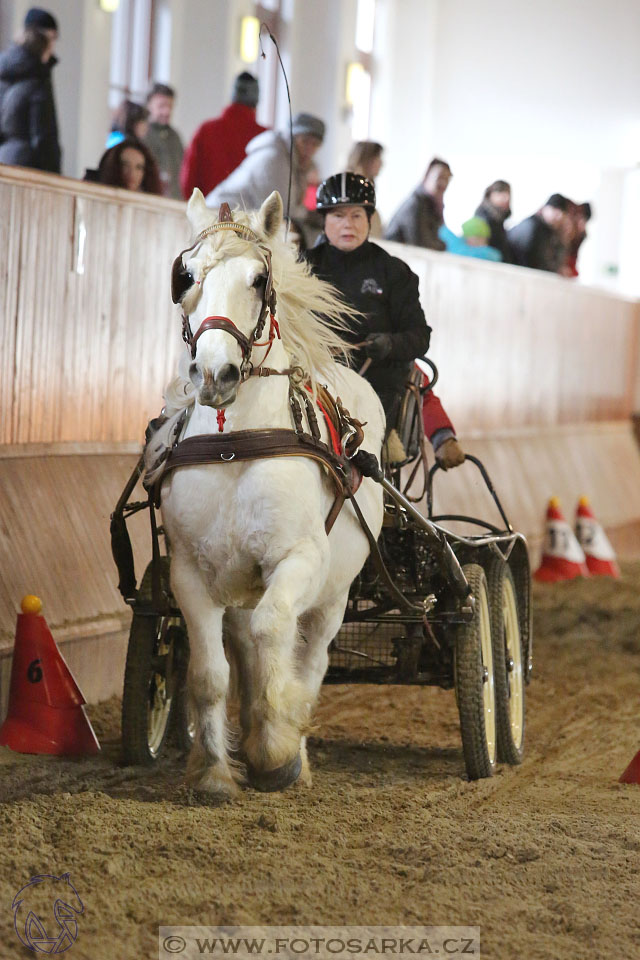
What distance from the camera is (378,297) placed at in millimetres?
5984

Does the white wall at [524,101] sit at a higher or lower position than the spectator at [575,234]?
higher

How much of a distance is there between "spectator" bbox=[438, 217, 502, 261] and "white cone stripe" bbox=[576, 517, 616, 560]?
8.65 ft

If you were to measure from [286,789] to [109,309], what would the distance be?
3170 millimetres

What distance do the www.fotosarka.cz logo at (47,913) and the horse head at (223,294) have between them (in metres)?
1.43

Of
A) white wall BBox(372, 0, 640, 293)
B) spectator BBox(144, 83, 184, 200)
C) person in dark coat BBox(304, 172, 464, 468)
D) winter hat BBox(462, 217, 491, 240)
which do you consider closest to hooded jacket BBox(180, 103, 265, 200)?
spectator BBox(144, 83, 184, 200)

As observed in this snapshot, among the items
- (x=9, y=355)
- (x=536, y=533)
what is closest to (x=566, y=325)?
(x=536, y=533)

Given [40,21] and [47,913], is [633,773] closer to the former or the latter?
[47,913]

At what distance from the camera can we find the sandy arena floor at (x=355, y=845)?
3551 millimetres

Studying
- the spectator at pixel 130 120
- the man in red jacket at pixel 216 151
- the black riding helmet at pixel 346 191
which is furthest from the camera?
the man in red jacket at pixel 216 151

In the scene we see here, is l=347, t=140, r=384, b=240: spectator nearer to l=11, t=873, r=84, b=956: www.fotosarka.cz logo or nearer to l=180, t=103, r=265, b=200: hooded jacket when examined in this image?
l=180, t=103, r=265, b=200: hooded jacket

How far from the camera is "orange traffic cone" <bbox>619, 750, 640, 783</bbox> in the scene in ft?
17.6

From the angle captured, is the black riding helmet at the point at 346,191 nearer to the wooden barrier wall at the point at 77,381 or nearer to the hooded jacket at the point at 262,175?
the wooden barrier wall at the point at 77,381

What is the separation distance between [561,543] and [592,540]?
27.7 inches

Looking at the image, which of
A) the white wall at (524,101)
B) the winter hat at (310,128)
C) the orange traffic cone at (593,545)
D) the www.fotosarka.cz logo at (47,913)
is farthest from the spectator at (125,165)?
the white wall at (524,101)
